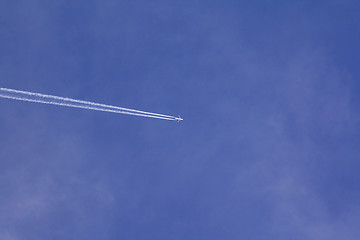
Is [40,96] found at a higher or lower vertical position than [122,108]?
lower

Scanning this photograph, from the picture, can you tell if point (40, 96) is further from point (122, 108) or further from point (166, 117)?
point (166, 117)

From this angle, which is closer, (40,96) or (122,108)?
(40,96)

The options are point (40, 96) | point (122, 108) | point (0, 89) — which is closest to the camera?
point (0, 89)

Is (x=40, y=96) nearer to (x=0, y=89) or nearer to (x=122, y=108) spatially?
(x=0, y=89)

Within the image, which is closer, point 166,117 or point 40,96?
point 40,96

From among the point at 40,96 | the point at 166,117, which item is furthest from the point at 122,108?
the point at 40,96

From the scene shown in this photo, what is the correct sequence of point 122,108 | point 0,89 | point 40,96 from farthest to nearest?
point 122,108 < point 40,96 < point 0,89

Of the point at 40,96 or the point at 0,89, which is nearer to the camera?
the point at 0,89

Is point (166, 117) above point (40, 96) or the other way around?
above

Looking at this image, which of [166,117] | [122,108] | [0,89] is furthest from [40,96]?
[166,117]
